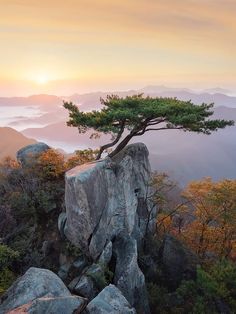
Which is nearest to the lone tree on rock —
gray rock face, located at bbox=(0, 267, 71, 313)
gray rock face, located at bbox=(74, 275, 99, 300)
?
gray rock face, located at bbox=(74, 275, 99, 300)

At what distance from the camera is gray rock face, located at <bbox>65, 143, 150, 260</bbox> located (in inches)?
896

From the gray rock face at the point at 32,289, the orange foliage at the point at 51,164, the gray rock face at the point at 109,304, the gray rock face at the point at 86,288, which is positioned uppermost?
the orange foliage at the point at 51,164

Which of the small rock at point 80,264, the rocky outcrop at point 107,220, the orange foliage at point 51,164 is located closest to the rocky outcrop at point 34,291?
the rocky outcrop at point 107,220

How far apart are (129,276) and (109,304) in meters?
5.82

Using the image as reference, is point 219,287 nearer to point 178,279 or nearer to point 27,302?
point 178,279

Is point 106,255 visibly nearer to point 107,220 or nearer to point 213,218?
point 107,220

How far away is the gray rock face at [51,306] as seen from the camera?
15323 millimetres

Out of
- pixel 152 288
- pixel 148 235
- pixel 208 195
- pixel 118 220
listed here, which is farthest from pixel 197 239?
pixel 118 220

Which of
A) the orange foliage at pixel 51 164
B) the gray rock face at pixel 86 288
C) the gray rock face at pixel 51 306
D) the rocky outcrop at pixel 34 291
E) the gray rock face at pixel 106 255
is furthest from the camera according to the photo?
the orange foliage at pixel 51 164

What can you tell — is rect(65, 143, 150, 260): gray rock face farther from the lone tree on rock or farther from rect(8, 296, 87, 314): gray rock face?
rect(8, 296, 87, 314): gray rock face

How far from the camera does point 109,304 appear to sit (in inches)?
717

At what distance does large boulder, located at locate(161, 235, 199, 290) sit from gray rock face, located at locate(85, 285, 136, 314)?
35.6ft

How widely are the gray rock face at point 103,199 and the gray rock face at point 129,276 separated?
1.08 meters

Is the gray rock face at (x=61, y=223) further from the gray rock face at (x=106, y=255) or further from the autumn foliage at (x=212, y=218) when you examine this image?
the autumn foliage at (x=212, y=218)
